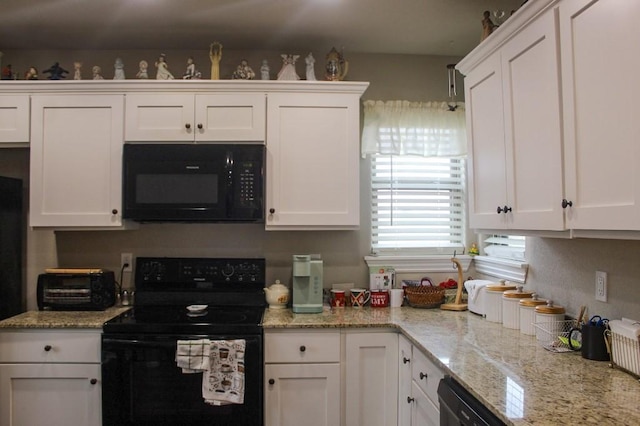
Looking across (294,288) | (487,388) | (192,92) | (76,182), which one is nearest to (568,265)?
(487,388)

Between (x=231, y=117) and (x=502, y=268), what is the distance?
1806 mm

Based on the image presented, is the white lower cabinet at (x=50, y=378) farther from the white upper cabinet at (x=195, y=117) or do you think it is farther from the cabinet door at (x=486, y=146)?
the cabinet door at (x=486, y=146)

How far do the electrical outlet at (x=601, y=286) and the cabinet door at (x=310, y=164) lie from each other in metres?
1.24

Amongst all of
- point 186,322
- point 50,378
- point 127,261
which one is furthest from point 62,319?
point 186,322

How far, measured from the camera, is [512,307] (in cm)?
220

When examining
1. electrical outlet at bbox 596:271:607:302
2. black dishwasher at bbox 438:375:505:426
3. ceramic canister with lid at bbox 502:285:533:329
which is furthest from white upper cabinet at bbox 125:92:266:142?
electrical outlet at bbox 596:271:607:302

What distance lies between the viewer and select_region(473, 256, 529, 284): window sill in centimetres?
246

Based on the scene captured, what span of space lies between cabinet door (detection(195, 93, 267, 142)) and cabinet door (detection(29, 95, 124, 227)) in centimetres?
47

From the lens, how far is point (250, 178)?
258cm

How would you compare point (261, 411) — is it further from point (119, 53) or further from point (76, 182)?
point (119, 53)

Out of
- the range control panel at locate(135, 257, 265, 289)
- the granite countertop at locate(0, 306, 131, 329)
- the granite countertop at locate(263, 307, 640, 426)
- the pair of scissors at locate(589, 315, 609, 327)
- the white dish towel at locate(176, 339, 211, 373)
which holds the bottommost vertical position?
the white dish towel at locate(176, 339, 211, 373)

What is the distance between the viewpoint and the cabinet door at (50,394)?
2.36 meters

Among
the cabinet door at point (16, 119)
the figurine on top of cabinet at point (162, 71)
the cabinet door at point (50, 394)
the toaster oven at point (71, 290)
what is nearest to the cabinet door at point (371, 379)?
the cabinet door at point (50, 394)

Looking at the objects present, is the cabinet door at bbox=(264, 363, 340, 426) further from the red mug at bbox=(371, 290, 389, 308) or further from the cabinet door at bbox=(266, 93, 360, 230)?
the cabinet door at bbox=(266, 93, 360, 230)
